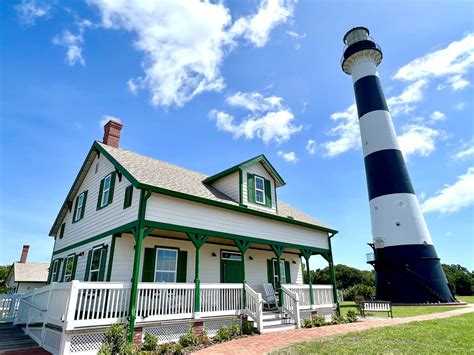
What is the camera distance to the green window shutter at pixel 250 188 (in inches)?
548

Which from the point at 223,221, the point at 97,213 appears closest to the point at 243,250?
the point at 223,221

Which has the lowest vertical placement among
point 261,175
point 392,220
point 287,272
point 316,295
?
point 316,295

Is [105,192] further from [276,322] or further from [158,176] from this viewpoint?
[276,322]

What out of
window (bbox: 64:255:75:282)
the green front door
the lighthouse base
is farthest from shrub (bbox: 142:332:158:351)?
the lighthouse base

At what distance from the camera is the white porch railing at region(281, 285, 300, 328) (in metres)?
12.0

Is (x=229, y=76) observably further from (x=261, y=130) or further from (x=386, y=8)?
(x=386, y=8)

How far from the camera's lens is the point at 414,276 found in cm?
2194

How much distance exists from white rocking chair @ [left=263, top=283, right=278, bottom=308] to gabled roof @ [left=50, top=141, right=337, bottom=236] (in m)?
3.29

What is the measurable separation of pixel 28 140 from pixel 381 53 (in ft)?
98.7

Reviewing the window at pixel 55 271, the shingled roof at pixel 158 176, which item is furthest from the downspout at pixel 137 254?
the window at pixel 55 271

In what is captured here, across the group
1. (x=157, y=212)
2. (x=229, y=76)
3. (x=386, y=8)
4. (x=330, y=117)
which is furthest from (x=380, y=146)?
(x=157, y=212)

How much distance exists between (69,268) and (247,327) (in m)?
9.94

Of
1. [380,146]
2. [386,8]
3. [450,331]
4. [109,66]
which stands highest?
[386,8]

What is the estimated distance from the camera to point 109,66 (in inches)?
418
